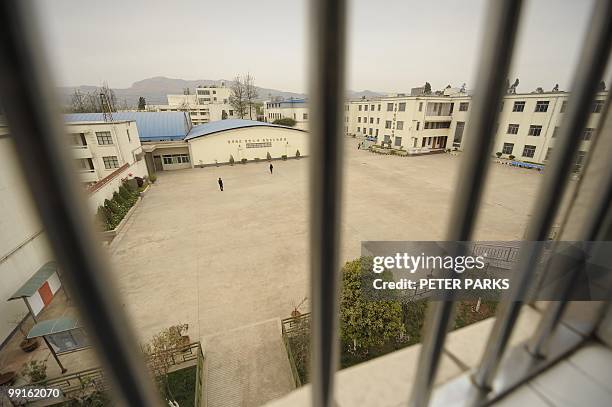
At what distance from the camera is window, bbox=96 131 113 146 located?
12281 millimetres

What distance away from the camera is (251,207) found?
11398 millimetres

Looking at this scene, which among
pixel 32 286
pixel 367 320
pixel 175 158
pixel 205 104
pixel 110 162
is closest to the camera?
pixel 367 320

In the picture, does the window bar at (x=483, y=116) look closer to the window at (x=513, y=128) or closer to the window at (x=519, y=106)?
the window at (x=519, y=106)

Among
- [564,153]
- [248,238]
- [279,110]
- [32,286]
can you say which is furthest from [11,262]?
[279,110]

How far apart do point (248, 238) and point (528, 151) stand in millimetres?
20071

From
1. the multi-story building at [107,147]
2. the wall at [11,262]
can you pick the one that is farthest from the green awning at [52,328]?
the multi-story building at [107,147]

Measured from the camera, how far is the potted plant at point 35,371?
4408mm

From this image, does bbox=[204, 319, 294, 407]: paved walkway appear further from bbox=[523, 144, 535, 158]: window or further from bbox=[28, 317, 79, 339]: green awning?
bbox=[523, 144, 535, 158]: window

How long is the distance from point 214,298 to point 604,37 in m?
6.64

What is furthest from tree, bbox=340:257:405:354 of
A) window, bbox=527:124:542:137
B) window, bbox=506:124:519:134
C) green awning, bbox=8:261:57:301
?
window, bbox=506:124:519:134

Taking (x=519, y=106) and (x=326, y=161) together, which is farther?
(x=519, y=106)

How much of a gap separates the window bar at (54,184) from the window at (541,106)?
23.7 metres

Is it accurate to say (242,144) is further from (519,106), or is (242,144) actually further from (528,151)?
(528,151)

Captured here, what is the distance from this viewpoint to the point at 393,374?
3.61ft
